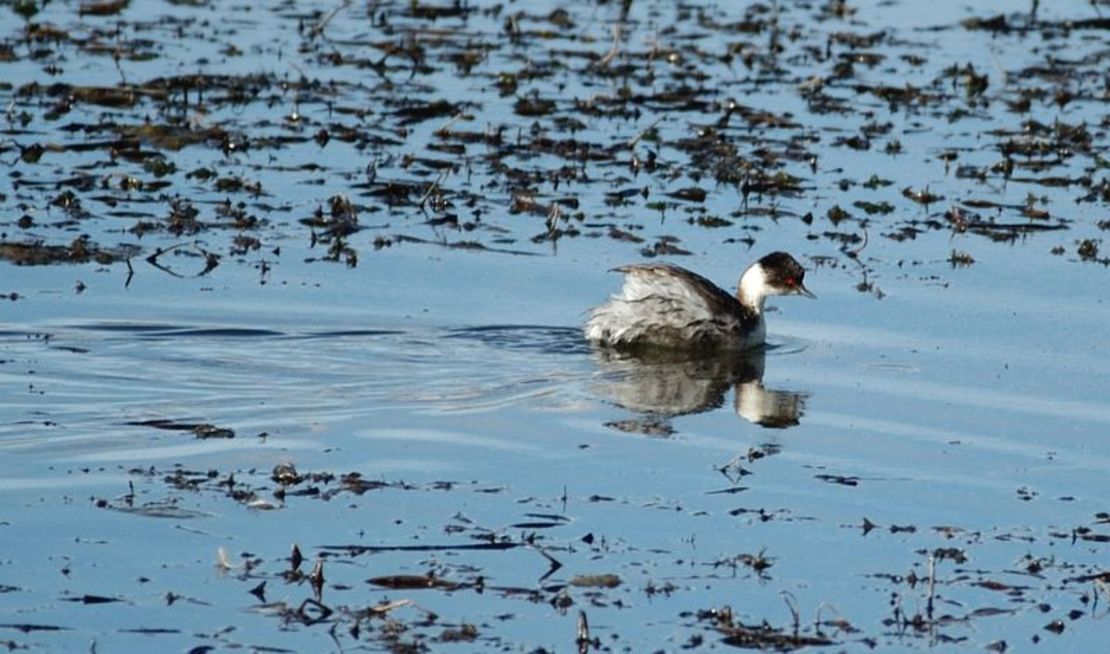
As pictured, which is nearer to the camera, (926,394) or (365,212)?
(926,394)

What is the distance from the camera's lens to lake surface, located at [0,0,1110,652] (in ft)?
29.7

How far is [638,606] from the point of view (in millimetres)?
8898

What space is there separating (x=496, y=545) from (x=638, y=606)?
90 centimetres

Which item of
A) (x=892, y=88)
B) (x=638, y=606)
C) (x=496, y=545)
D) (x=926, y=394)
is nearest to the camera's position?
(x=638, y=606)

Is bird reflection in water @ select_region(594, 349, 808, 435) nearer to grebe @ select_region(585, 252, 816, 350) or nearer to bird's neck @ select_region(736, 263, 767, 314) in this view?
grebe @ select_region(585, 252, 816, 350)

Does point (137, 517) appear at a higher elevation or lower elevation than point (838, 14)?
lower

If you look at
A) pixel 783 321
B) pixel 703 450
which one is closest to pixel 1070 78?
pixel 783 321

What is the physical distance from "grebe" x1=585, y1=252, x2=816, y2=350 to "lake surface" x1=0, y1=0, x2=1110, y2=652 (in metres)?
0.22

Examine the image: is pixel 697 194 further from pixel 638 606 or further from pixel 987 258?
pixel 638 606

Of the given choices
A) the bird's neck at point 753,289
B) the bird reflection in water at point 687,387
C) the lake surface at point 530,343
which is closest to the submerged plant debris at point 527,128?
the lake surface at point 530,343

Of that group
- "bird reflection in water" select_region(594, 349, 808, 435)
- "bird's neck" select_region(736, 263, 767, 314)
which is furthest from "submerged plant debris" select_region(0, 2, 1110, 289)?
"bird reflection in water" select_region(594, 349, 808, 435)

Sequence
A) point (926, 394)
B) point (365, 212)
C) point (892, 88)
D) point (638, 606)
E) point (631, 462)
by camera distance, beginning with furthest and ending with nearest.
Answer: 1. point (892, 88)
2. point (365, 212)
3. point (926, 394)
4. point (631, 462)
5. point (638, 606)

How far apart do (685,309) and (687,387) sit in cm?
98

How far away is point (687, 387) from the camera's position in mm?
13734
